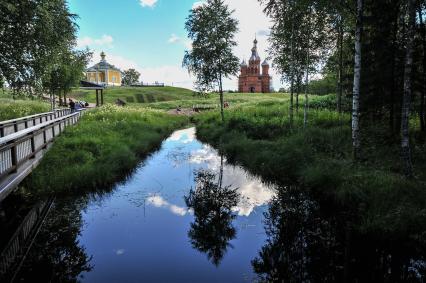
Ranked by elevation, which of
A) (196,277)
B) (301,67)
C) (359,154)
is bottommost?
(196,277)

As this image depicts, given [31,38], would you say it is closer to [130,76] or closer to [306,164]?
[306,164]

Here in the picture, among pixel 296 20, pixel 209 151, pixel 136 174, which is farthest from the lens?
pixel 209 151

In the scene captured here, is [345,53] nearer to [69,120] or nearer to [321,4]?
[321,4]

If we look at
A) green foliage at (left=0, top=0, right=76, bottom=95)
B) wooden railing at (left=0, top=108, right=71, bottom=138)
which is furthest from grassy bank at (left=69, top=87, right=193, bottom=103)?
wooden railing at (left=0, top=108, right=71, bottom=138)

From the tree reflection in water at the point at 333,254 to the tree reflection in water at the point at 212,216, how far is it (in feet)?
3.70

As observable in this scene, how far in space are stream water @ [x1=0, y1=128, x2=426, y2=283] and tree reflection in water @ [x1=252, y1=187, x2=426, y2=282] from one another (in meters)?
0.02

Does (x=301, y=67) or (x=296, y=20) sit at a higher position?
(x=296, y=20)

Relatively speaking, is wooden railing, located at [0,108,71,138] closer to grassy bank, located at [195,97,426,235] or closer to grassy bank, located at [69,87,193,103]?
grassy bank, located at [195,97,426,235]

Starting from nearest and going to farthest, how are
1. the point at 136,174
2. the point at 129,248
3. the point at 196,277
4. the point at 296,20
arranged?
the point at 196,277, the point at 129,248, the point at 136,174, the point at 296,20

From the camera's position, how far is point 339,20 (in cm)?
1939

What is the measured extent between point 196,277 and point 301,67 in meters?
17.6

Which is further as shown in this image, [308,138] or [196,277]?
[308,138]

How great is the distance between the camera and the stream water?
7.04 metres

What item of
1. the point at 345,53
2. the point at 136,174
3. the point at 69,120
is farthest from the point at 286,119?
the point at 69,120
